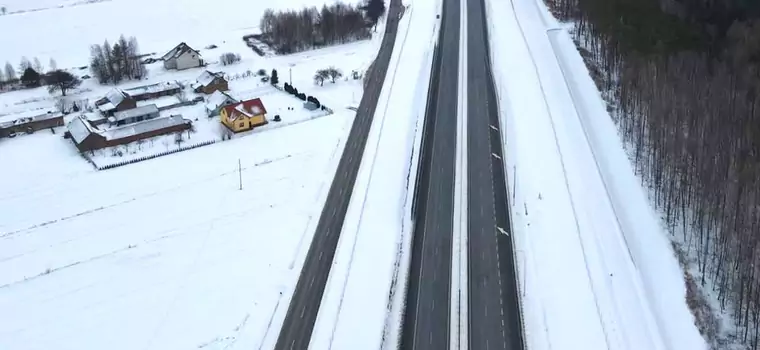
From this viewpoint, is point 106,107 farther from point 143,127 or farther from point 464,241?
point 464,241

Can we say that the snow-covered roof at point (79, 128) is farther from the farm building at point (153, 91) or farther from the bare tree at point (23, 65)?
the bare tree at point (23, 65)

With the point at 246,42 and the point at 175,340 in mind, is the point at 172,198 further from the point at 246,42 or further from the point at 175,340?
the point at 246,42

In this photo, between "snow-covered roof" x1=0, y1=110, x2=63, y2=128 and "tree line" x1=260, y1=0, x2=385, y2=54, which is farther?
"tree line" x1=260, y1=0, x2=385, y2=54

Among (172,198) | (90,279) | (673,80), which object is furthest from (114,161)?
(673,80)

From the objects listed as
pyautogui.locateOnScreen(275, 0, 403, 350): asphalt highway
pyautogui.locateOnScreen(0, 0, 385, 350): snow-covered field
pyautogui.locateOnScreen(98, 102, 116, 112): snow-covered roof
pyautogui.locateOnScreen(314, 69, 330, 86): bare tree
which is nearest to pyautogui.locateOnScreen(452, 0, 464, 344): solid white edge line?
pyautogui.locateOnScreen(275, 0, 403, 350): asphalt highway

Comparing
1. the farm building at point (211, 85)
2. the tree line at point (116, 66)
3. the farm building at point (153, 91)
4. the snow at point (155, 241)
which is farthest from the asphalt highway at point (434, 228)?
the tree line at point (116, 66)

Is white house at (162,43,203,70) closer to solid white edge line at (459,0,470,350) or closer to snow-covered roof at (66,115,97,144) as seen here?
snow-covered roof at (66,115,97,144)
